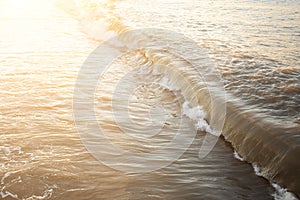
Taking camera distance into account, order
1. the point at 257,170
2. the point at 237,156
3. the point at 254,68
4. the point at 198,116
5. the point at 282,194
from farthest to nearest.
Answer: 1. the point at 254,68
2. the point at 198,116
3. the point at 237,156
4. the point at 257,170
5. the point at 282,194

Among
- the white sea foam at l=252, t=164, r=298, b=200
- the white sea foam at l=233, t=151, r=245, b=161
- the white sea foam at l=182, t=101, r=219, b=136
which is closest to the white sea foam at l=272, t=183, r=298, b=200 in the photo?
the white sea foam at l=252, t=164, r=298, b=200

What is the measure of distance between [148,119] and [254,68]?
3.87 m

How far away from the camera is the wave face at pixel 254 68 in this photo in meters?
5.89

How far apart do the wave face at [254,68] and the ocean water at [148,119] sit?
3cm

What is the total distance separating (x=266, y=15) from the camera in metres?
21.4

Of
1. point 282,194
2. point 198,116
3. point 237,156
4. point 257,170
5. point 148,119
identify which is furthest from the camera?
point 198,116

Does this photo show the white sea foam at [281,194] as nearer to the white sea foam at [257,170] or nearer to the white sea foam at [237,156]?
the white sea foam at [257,170]

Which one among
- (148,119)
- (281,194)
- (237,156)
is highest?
(281,194)

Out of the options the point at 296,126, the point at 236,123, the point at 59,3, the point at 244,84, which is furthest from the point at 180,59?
the point at 59,3

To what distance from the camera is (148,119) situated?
7645 mm

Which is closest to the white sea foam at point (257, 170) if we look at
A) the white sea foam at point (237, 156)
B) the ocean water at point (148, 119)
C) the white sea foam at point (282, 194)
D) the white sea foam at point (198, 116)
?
the ocean water at point (148, 119)

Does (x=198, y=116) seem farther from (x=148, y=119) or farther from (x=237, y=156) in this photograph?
(x=237, y=156)

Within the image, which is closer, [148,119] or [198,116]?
[148,119]

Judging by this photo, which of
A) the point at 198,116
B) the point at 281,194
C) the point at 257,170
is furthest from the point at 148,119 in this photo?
the point at 281,194
